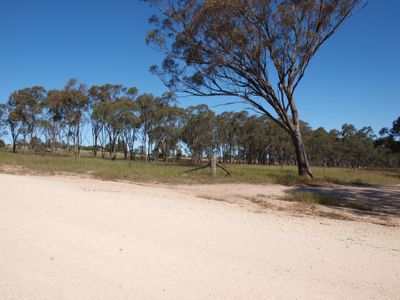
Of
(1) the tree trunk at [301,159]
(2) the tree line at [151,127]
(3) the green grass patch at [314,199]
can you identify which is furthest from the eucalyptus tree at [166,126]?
(3) the green grass patch at [314,199]

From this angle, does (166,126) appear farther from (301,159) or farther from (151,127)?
(301,159)

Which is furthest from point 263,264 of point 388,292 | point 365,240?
point 365,240

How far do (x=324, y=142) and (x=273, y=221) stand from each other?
2928 inches

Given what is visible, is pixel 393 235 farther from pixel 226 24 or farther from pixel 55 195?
pixel 226 24

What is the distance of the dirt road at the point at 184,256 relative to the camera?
3260mm

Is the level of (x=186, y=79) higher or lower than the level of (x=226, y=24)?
lower

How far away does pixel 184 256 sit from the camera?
4.19 metres

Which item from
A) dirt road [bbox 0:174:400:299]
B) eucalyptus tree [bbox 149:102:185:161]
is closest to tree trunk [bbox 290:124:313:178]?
dirt road [bbox 0:174:400:299]

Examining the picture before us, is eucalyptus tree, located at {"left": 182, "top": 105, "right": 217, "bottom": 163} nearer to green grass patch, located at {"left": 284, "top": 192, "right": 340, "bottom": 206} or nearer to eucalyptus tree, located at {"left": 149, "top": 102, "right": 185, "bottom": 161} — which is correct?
eucalyptus tree, located at {"left": 149, "top": 102, "right": 185, "bottom": 161}

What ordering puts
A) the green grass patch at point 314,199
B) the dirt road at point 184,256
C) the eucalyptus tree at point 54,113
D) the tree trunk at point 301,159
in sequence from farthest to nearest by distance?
the eucalyptus tree at point 54,113 → the tree trunk at point 301,159 → the green grass patch at point 314,199 → the dirt road at point 184,256

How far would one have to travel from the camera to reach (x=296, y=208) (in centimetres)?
924

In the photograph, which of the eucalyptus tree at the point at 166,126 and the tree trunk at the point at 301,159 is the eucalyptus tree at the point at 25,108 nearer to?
the eucalyptus tree at the point at 166,126

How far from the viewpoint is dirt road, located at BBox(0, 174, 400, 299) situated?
10.7 feet

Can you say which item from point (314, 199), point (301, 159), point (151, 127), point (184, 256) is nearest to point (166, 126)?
point (151, 127)
